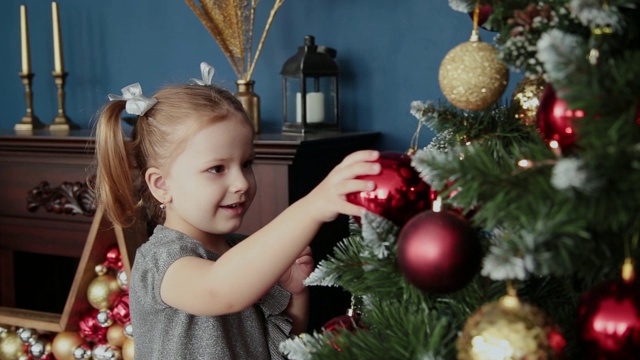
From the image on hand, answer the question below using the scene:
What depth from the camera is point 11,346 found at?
1791 mm

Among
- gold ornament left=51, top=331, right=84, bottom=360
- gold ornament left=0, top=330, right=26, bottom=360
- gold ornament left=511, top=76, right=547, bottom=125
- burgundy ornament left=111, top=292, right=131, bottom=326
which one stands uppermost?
gold ornament left=511, top=76, right=547, bottom=125

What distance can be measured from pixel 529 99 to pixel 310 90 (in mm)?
1153

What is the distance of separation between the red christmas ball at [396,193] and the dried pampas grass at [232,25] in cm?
119

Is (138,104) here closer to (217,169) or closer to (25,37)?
(217,169)

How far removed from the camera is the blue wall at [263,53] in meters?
1.78

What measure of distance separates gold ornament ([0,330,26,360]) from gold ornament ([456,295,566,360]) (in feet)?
5.14

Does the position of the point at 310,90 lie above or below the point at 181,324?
above

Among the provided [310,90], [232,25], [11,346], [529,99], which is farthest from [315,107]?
[529,99]

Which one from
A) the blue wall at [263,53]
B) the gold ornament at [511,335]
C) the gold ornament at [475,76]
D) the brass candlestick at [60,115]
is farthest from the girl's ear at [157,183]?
the brass candlestick at [60,115]

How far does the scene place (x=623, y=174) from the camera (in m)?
0.45

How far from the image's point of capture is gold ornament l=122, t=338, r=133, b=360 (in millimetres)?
1604

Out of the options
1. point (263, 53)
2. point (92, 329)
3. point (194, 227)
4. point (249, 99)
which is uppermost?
point (263, 53)

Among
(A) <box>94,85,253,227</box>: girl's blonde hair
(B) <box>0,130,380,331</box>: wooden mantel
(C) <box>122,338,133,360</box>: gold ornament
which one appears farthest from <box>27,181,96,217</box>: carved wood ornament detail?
(A) <box>94,85,253,227</box>: girl's blonde hair

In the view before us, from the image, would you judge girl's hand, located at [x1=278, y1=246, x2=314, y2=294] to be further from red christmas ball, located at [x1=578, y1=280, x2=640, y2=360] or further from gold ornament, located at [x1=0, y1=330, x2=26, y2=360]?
gold ornament, located at [x1=0, y1=330, x2=26, y2=360]
